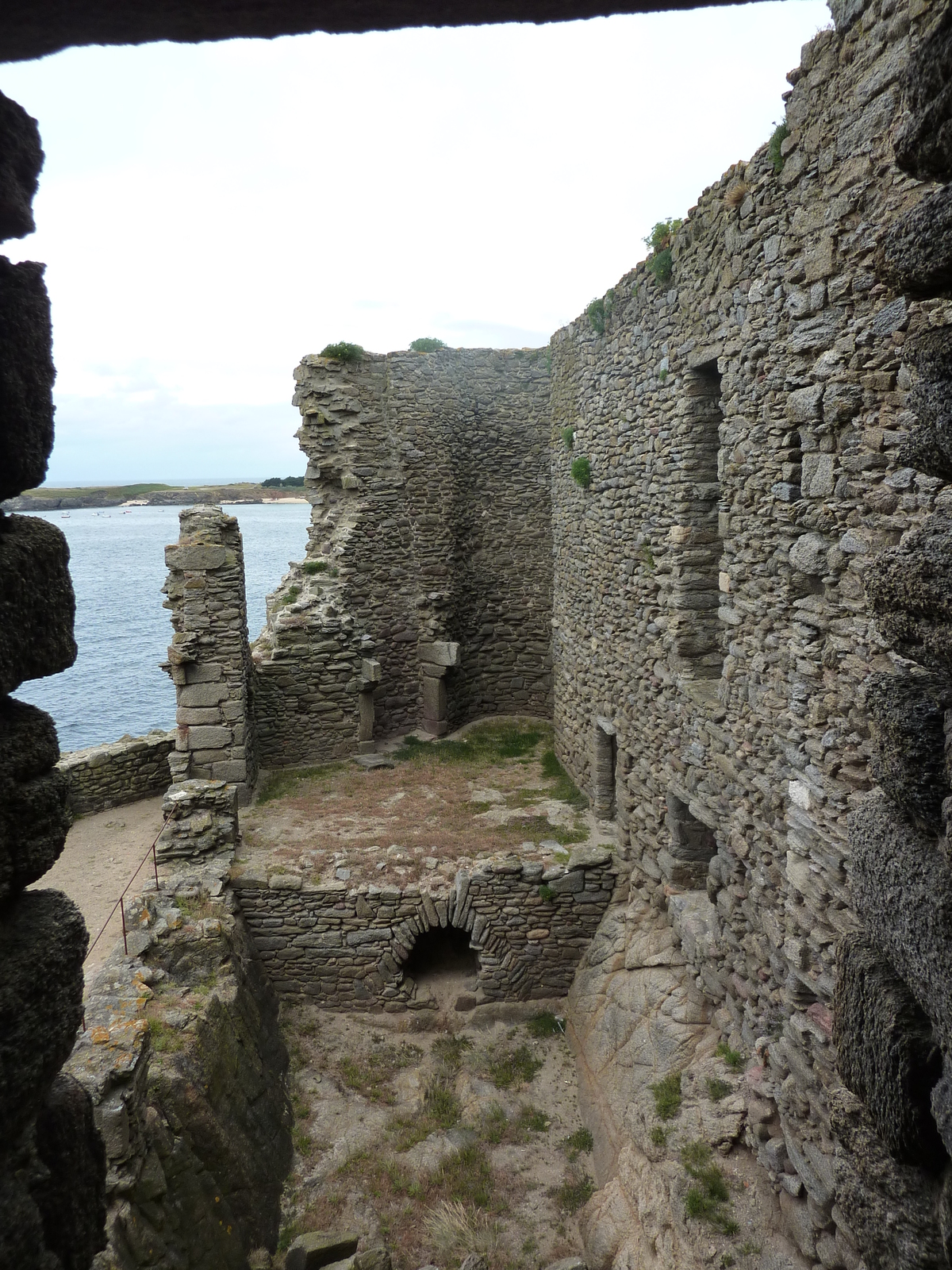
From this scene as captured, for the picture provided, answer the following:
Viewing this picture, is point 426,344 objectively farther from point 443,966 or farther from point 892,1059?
point 892,1059

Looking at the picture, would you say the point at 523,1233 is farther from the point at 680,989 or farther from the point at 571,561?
the point at 571,561

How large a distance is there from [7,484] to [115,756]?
1461 cm

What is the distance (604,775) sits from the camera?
1232 cm

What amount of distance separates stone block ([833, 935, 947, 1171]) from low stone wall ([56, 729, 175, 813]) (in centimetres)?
1463

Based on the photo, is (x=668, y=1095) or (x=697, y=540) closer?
(x=668, y=1095)

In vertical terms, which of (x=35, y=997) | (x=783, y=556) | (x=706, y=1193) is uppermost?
(x=783, y=556)

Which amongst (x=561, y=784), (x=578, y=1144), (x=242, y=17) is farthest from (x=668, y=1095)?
(x=242, y=17)

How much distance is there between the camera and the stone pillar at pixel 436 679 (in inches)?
640

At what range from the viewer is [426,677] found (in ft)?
54.4

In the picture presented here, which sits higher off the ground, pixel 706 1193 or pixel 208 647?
pixel 208 647

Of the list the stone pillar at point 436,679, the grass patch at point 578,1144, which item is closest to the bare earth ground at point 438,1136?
the grass patch at point 578,1144

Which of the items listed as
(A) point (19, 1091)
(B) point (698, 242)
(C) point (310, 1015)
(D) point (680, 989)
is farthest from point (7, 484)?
(C) point (310, 1015)

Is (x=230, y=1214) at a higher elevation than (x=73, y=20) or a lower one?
lower

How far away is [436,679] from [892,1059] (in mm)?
14194
